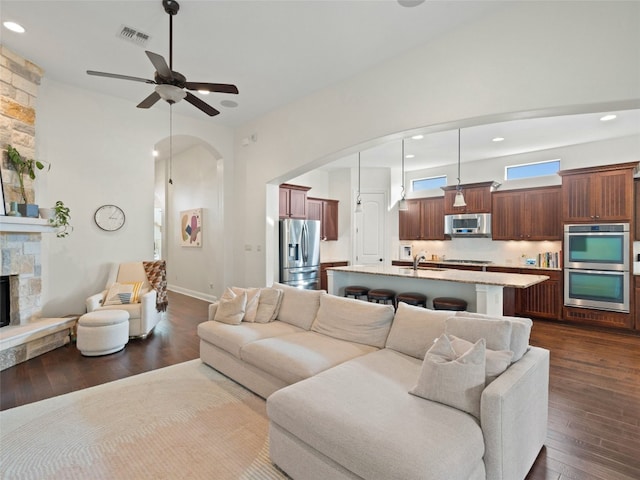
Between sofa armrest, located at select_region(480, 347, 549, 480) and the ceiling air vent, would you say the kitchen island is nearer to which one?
sofa armrest, located at select_region(480, 347, 549, 480)

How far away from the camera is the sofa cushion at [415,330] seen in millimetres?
2375

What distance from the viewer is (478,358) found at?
68.9 inches

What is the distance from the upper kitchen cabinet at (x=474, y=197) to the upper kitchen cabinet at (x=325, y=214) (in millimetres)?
2622

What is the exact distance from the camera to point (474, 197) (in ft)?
22.3

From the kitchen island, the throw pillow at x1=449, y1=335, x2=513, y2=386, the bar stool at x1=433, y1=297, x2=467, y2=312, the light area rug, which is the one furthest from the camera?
the bar stool at x1=433, y1=297, x2=467, y2=312

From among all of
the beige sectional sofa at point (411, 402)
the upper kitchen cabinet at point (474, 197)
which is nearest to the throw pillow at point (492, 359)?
the beige sectional sofa at point (411, 402)

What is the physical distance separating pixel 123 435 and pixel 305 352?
1390mm

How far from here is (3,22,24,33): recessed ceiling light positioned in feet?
10.7

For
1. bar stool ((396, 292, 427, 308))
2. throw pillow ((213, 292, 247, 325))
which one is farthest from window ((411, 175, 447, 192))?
throw pillow ((213, 292, 247, 325))

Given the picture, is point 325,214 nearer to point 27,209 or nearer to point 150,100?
point 150,100

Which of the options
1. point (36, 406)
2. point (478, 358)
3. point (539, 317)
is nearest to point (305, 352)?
point (478, 358)

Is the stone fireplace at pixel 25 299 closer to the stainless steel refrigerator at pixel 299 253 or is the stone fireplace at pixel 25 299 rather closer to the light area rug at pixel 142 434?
the light area rug at pixel 142 434

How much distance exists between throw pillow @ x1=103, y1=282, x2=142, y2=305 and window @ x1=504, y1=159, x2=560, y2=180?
7.16m

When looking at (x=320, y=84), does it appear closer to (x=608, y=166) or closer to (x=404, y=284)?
(x=404, y=284)
